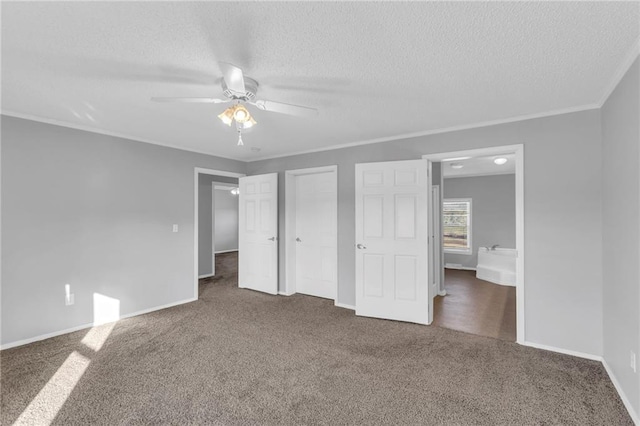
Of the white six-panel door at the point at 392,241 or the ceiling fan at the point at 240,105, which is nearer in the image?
the ceiling fan at the point at 240,105

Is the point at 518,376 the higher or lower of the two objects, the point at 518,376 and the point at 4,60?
the lower

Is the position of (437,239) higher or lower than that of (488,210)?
lower

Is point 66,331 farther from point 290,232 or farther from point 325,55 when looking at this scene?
point 325,55

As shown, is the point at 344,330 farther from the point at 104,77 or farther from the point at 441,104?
the point at 104,77

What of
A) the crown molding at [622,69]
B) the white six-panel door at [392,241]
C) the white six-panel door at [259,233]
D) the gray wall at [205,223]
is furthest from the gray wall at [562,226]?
the gray wall at [205,223]

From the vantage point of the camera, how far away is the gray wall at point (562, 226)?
8.63 ft

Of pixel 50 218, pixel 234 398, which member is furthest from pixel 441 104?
pixel 50 218

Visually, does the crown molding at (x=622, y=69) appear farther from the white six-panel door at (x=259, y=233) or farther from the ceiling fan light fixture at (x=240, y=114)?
the white six-panel door at (x=259, y=233)

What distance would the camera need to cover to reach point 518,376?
2350 mm

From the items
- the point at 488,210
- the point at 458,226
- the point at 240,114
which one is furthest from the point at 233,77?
the point at 458,226

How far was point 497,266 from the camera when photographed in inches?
233

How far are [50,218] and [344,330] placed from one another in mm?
3418

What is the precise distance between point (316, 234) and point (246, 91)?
2942 millimetres

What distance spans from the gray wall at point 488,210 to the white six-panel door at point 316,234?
14.1 feet
